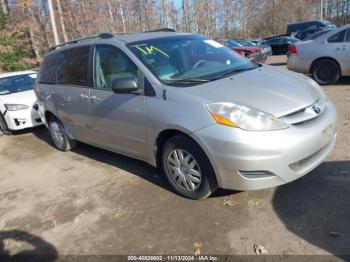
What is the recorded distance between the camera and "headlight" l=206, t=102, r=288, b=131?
11.1ft

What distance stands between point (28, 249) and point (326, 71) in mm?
8267

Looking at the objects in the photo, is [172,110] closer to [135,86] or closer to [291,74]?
[135,86]

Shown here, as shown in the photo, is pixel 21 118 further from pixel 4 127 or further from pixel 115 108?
pixel 115 108

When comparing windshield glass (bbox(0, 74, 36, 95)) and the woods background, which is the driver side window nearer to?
windshield glass (bbox(0, 74, 36, 95))

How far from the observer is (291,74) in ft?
14.7

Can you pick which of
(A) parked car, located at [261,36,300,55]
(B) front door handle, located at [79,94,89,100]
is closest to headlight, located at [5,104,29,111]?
(B) front door handle, located at [79,94,89,100]

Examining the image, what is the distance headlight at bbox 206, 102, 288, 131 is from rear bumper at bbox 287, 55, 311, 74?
6.95 meters

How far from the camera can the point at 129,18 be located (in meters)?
43.0

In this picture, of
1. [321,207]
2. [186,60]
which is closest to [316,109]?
[321,207]

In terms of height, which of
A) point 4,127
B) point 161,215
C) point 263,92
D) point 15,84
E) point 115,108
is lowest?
point 4,127

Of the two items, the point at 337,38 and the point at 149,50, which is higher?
Answer: the point at 149,50

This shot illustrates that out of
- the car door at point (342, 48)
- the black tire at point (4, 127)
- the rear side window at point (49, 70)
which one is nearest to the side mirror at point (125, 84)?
the rear side window at point (49, 70)

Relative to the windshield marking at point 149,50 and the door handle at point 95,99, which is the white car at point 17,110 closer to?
the door handle at point 95,99

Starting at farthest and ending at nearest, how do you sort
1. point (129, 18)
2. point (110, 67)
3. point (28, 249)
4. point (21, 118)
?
point (129, 18) < point (21, 118) < point (110, 67) < point (28, 249)
